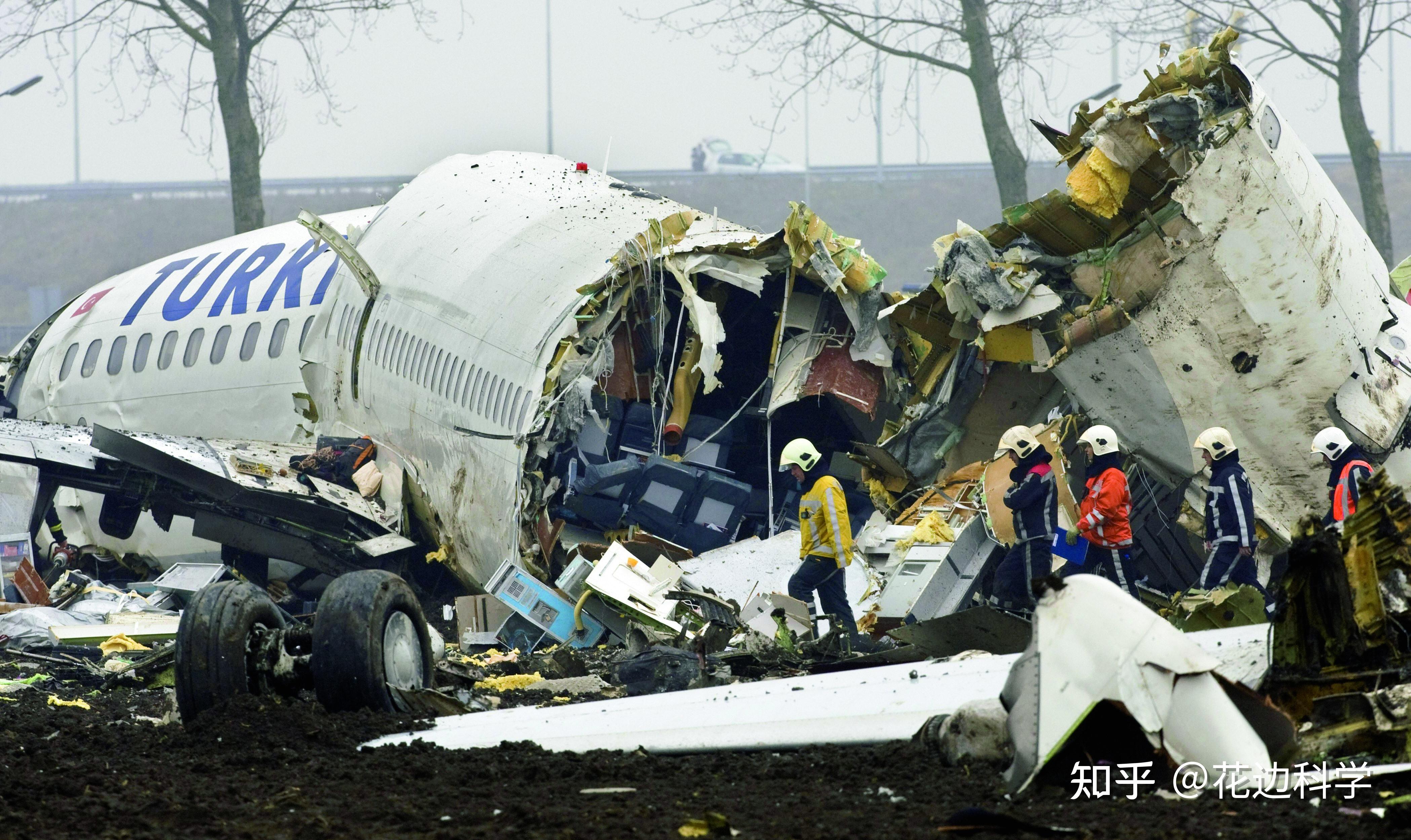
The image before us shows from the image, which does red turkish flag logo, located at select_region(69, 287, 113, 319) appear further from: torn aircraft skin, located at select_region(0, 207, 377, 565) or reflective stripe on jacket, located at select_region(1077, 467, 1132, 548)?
reflective stripe on jacket, located at select_region(1077, 467, 1132, 548)

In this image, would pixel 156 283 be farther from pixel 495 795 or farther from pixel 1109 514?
pixel 495 795

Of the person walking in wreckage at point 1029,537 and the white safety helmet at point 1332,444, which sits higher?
the white safety helmet at point 1332,444

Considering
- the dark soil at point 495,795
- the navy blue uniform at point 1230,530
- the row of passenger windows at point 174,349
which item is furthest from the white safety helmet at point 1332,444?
the row of passenger windows at point 174,349

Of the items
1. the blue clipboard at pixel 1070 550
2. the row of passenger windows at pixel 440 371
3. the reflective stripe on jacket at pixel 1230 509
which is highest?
the row of passenger windows at pixel 440 371

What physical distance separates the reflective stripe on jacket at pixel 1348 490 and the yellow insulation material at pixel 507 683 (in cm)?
582

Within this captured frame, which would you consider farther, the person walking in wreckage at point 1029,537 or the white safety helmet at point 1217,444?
the person walking in wreckage at point 1029,537

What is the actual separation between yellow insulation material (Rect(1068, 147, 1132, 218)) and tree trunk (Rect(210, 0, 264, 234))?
19181mm

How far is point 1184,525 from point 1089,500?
1.54m

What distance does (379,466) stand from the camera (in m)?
15.9

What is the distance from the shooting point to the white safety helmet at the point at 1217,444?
433 inches

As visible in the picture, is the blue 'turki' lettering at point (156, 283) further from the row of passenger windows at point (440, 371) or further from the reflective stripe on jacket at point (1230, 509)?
the reflective stripe on jacket at point (1230, 509)

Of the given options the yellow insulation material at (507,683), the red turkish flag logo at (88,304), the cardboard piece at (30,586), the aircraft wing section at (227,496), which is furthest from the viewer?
the red turkish flag logo at (88,304)

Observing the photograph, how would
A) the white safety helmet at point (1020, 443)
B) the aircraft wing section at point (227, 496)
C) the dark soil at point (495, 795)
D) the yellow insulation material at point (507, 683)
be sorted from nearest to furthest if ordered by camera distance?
1. the dark soil at point (495, 795)
2. the yellow insulation material at point (507, 683)
3. the white safety helmet at point (1020, 443)
4. the aircraft wing section at point (227, 496)

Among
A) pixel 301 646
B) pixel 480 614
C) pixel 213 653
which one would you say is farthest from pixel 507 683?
pixel 213 653
